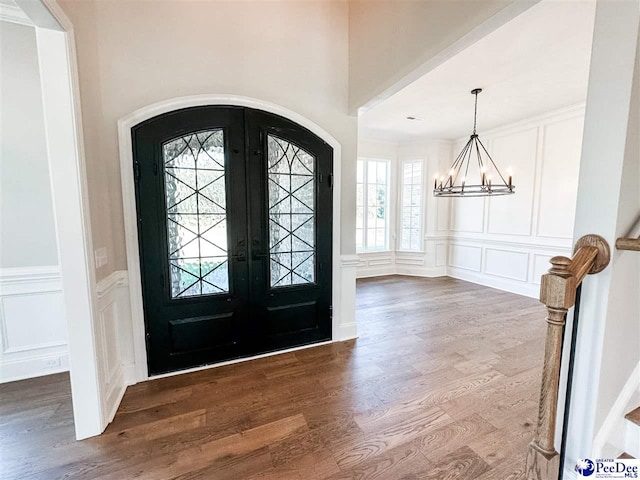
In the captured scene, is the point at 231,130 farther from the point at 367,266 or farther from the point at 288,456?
the point at 367,266

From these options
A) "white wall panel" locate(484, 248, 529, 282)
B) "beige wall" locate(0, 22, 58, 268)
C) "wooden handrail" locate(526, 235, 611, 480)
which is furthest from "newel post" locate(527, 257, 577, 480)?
"white wall panel" locate(484, 248, 529, 282)

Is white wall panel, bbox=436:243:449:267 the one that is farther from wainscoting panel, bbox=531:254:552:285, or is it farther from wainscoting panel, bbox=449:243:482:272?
wainscoting panel, bbox=531:254:552:285

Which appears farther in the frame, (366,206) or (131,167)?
(366,206)

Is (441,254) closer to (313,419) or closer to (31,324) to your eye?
(313,419)

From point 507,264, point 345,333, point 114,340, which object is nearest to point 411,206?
point 507,264

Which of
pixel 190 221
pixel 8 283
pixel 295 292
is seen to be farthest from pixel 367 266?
pixel 8 283

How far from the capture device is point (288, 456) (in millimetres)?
1704

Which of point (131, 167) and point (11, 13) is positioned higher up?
point (11, 13)

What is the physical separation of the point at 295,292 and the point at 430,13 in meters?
2.52

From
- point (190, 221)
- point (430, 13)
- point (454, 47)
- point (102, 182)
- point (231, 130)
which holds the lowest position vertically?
point (190, 221)

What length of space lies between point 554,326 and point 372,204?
541 centimetres

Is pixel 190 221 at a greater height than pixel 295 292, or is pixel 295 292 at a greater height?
pixel 190 221

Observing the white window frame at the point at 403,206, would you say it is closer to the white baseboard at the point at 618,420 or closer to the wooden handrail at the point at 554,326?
the white baseboard at the point at 618,420

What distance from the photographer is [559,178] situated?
4.46 meters
